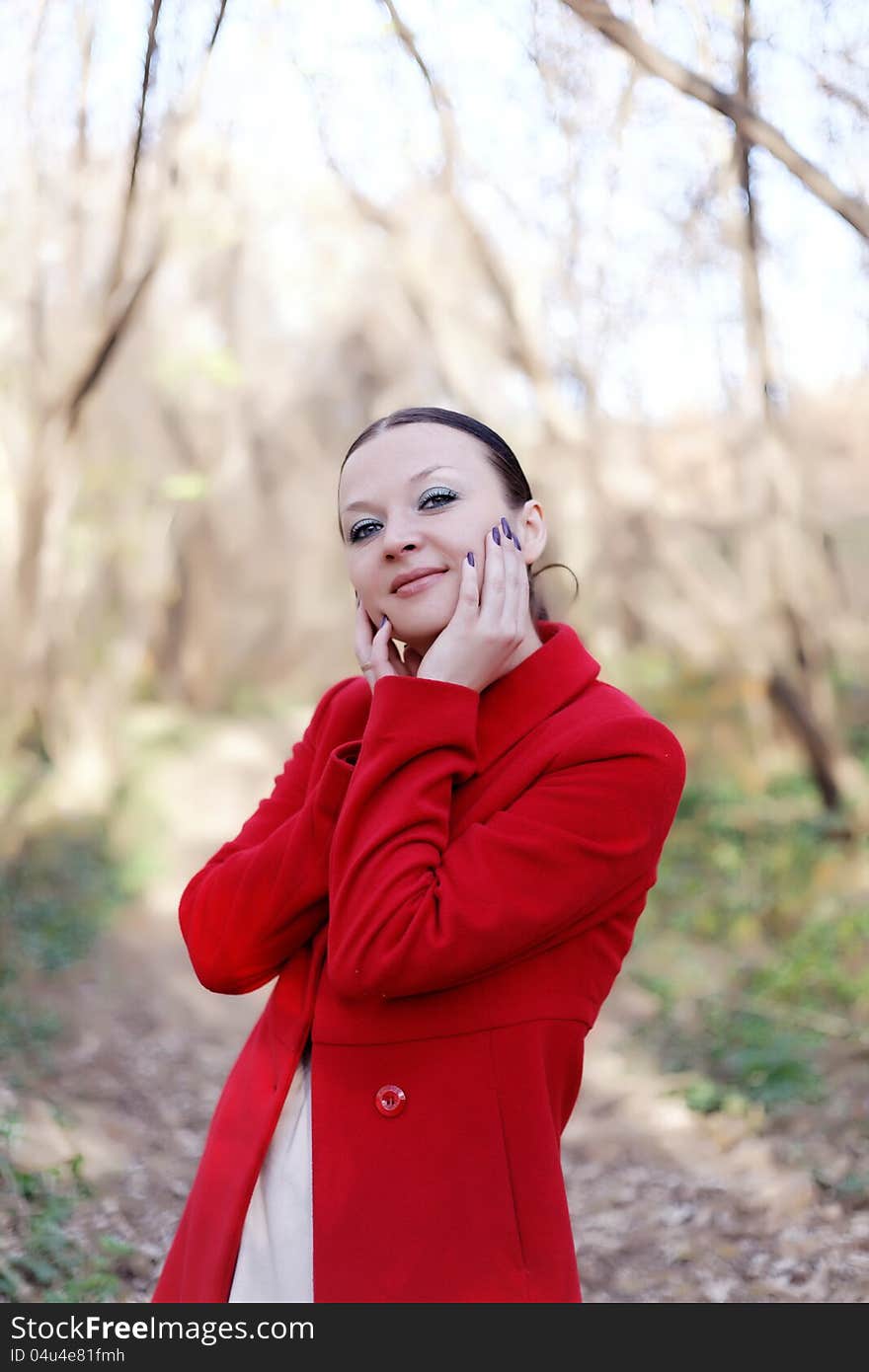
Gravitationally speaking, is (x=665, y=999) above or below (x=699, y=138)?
below

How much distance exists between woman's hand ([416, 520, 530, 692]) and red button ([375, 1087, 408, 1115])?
19.9 inches

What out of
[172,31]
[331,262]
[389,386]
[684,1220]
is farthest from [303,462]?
[684,1220]

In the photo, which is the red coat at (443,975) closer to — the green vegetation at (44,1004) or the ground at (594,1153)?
the green vegetation at (44,1004)

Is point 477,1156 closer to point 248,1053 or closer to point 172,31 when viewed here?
point 248,1053

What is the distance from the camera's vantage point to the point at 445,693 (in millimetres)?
1580

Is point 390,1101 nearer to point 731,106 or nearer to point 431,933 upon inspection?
point 431,933

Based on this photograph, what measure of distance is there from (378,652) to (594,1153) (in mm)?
3541

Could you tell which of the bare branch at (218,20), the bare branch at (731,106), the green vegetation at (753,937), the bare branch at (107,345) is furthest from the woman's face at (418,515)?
the bare branch at (107,345)

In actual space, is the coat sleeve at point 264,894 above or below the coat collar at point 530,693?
below

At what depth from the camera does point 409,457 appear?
1.69 meters

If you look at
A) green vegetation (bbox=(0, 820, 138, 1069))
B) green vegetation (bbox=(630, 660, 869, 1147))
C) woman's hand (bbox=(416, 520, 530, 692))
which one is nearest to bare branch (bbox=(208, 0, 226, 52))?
woman's hand (bbox=(416, 520, 530, 692))

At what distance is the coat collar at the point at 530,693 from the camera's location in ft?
5.42
